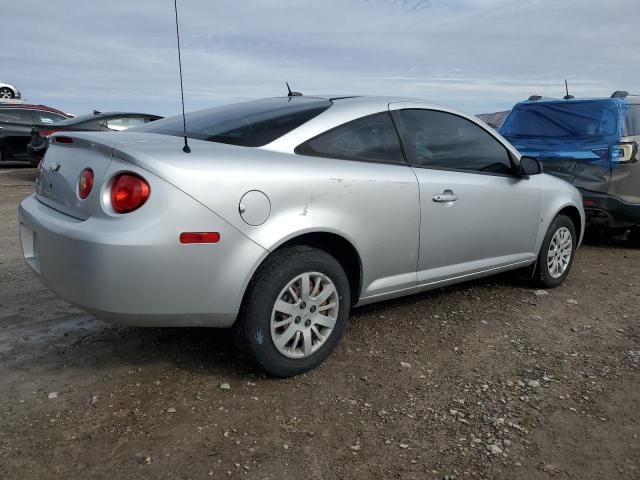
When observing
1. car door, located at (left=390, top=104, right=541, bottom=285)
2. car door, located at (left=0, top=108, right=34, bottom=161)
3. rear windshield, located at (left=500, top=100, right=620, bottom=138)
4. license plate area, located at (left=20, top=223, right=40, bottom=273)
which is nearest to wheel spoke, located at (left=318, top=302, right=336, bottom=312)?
car door, located at (left=390, top=104, right=541, bottom=285)

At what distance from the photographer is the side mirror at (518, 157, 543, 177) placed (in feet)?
14.3

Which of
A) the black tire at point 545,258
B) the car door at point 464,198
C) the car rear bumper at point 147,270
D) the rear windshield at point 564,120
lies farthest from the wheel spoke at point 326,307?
the rear windshield at point 564,120

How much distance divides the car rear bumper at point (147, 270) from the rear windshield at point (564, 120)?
194 inches

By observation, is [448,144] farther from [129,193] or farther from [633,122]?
[633,122]

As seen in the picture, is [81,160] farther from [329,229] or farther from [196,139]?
[329,229]

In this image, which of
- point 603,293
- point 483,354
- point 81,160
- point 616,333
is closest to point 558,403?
point 483,354

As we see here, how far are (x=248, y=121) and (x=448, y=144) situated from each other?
137 centimetres

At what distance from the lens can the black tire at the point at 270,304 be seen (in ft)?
9.72

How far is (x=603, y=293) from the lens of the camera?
495 cm

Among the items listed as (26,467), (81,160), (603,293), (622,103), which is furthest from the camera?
(622,103)

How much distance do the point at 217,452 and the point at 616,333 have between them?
280 cm

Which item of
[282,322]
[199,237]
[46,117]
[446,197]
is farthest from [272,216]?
[46,117]

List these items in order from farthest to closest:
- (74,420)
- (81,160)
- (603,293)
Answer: (603,293) < (81,160) < (74,420)

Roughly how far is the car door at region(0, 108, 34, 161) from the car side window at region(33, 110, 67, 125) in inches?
6.0
